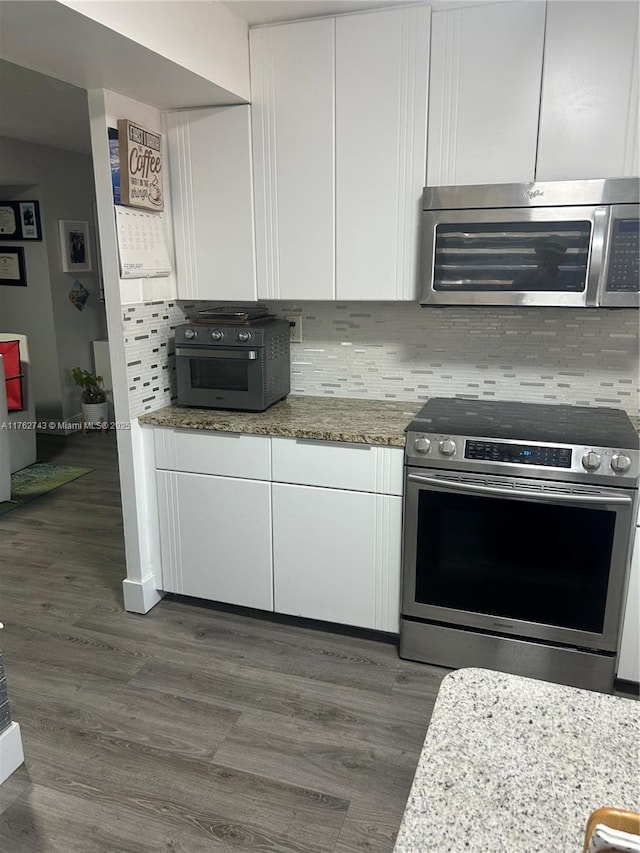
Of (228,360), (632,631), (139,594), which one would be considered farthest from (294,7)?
(632,631)

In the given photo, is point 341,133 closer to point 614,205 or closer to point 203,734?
point 614,205

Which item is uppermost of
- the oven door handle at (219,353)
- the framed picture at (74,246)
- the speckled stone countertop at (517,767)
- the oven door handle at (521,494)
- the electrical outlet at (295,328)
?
the framed picture at (74,246)


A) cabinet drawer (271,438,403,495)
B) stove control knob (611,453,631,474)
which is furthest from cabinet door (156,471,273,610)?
stove control knob (611,453,631,474)

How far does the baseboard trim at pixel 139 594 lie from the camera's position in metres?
2.76

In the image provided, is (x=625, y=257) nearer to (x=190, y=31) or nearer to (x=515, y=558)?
(x=515, y=558)

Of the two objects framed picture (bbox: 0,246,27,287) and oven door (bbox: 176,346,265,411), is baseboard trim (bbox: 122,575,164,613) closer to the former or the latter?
oven door (bbox: 176,346,265,411)

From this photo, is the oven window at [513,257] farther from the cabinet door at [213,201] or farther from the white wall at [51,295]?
the white wall at [51,295]

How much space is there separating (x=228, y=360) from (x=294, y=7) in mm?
1320

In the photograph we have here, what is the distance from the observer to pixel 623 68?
2066mm

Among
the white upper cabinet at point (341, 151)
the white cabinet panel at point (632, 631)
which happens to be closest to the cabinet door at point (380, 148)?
the white upper cabinet at point (341, 151)

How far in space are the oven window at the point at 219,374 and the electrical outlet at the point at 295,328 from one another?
43cm

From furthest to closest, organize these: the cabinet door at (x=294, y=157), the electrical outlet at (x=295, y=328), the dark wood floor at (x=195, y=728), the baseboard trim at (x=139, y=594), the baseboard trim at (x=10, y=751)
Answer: the electrical outlet at (x=295, y=328) → the baseboard trim at (x=139, y=594) → the cabinet door at (x=294, y=157) → the baseboard trim at (x=10, y=751) → the dark wood floor at (x=195, y=728)

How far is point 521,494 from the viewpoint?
7.02 ft

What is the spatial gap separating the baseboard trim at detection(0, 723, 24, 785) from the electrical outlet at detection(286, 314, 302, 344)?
6.15ft
